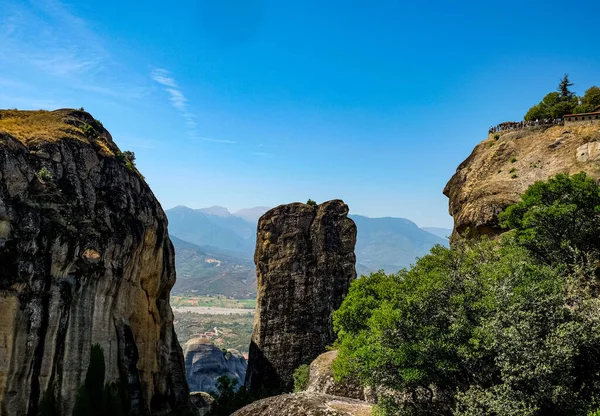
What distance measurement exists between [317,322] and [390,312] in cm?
3756

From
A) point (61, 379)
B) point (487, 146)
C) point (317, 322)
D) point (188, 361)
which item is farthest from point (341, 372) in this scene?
point (188, 361)

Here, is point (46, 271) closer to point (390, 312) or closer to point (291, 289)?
point (390, 312)

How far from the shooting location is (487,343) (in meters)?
19.1

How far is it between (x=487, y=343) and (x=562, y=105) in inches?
1801

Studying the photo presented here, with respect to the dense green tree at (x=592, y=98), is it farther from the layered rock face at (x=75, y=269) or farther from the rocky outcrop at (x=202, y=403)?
the rocky outcrop at (x=202, y=403)

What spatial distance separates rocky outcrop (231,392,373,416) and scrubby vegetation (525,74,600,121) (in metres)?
48.3

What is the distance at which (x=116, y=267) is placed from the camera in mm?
38812

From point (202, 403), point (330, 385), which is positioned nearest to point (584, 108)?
point (330, 385)

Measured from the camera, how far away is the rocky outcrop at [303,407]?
19.1 metres

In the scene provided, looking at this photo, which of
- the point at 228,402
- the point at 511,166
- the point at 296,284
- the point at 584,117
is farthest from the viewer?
the point at 296,284

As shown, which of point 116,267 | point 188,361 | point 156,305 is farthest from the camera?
point 188,361

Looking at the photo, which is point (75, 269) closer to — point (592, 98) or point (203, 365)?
point (592, 98)

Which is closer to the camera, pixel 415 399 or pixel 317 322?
pixel 415 399

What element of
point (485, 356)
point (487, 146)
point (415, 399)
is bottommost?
point (415, 399)
